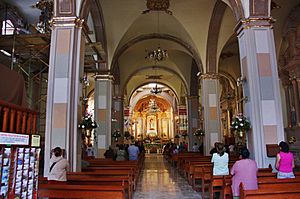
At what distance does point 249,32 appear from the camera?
6762mm

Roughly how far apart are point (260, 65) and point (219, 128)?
19.2 ft

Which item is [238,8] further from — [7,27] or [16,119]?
[7,27]

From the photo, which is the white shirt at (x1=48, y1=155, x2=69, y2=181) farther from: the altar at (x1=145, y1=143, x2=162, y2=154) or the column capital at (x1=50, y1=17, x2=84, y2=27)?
the altar at (x1=145, y1=143, x2=162, y2=154)

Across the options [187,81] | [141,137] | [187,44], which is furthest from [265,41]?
[141,137]

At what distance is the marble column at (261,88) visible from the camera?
6.34m

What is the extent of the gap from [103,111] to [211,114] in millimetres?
4807

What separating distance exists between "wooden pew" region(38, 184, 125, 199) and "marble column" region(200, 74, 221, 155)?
8.80m

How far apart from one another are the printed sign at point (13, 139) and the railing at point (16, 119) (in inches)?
1.9

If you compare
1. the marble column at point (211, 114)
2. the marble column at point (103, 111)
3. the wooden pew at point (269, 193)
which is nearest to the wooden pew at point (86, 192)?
the wooden pew at point (269, 193)

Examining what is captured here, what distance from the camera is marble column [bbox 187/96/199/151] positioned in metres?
16.8

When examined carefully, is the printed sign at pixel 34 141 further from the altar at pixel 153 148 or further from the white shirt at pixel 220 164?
the altar at pixel 153 148

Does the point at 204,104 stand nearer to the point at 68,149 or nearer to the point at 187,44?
the point at 187,44

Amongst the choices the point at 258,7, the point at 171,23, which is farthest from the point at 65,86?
the point at 171,23

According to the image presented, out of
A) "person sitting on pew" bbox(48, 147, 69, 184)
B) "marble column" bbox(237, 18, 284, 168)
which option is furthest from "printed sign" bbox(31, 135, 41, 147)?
"marble column" bbox(237, 18, 284, 168)
